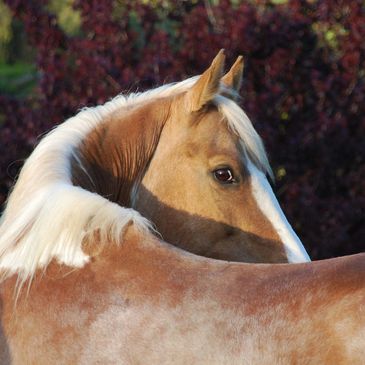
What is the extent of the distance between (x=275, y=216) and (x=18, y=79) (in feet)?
30.5

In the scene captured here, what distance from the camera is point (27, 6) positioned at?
638 centimetres

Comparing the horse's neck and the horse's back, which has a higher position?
the horse's back

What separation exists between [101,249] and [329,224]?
337 cm

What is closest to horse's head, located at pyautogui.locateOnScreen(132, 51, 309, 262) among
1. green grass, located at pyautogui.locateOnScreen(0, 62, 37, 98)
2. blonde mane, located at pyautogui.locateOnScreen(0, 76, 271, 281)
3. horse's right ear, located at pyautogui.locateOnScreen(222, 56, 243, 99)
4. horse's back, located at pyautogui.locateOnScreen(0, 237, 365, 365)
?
horse's right ear, located at pyautogui.locateOnScreen(222, 56, 243, 99)

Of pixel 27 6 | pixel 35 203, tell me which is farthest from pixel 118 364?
pixel 27 6

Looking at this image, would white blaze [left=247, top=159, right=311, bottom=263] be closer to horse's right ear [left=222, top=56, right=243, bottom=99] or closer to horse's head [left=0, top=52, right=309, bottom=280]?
horse's head [left=0, top=52, right=309, bottom=280]

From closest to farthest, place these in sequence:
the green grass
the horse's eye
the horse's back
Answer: the horse's back, the horse's eye, the green grass

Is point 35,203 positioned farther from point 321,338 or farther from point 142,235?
point 321,338

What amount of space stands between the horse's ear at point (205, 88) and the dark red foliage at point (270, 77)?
1955mm

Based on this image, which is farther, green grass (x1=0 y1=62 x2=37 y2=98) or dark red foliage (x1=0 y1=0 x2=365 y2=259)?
green grass (x1=0 y1=62 x2=37 y2=98)

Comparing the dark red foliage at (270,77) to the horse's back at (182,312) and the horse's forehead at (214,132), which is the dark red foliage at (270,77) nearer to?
the horse's forehead at (214,132)

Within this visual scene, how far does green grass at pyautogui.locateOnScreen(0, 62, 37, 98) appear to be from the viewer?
12.0 meters

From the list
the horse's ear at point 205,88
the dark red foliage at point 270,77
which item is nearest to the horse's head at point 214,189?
the horse's ear at point 205,88

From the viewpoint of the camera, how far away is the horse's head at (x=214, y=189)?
3.87 meters
